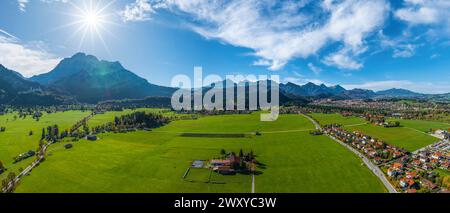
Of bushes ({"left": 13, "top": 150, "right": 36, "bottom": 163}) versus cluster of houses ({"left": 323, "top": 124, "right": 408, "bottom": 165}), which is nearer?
cluster of houses ({"left": 323, "top": 124, "right": 408, "bottom": 165})

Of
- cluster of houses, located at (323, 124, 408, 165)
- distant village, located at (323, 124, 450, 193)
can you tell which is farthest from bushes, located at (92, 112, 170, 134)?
distant village, located at (323, 124, 450, 193)

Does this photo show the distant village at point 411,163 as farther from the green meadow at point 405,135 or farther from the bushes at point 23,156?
the bushes at point 23,156

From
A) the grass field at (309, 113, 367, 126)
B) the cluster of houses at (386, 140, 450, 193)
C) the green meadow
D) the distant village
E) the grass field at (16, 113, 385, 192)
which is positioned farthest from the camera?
the grass field at (309, 113, 367, 126)

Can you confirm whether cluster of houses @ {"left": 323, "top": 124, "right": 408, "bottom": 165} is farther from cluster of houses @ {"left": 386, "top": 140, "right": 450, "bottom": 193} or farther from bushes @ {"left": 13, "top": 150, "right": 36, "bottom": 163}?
bushes @ {"left": 13, "top": 150, "right": 36, "bottom": 163}

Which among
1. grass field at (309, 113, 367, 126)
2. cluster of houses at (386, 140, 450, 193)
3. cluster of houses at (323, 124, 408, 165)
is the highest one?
grass field at (309, 113, 367, 126)

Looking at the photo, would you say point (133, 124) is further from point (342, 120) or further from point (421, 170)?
point (421, 170)

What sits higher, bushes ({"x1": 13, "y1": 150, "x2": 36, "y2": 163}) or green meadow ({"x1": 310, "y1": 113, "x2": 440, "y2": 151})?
green meadow ({"x1": 310, "y1": 113, "x2": 440, "y2": 151})
